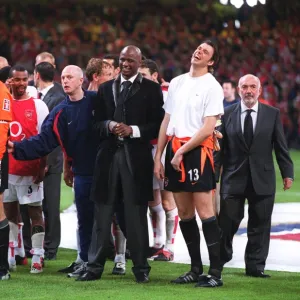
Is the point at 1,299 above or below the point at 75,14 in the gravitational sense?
below

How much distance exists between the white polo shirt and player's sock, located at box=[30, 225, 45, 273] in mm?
1801

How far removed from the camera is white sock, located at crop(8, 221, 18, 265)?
8.95 meters

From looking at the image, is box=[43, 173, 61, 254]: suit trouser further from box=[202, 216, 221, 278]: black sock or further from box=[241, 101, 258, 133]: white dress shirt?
box=[202, 216, 221, 278]: black sock

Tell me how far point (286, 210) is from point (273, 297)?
→ 21.0 feet

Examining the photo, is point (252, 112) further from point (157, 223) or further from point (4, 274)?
point (4, 274)

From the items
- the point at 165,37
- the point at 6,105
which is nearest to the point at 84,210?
the point at 6,105

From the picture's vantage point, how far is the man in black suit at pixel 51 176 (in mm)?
9883

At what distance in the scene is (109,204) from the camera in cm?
819

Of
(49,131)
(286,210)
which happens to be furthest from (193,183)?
(286,210)

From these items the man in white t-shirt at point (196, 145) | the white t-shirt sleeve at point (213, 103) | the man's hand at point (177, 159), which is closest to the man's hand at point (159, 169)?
the man in white t-shirt at point (196, 145)

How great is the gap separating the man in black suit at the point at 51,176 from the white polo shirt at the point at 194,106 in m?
2.33

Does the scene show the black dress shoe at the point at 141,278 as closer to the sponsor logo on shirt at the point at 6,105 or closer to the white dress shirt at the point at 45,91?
the sponsor logo on shirt at the point at 6,105

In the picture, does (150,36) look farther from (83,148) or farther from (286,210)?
(83,148)

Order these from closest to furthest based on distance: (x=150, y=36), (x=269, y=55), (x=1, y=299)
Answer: (x=1, y=299) < (x=269, y=55) < (x=150, y=36)
